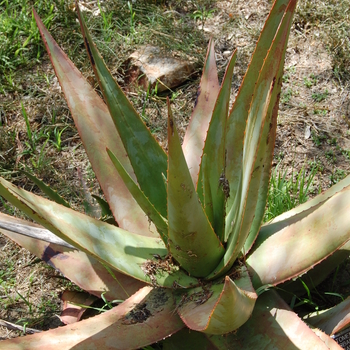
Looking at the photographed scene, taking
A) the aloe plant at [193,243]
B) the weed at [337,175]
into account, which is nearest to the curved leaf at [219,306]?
the aloe plant at [193,243]

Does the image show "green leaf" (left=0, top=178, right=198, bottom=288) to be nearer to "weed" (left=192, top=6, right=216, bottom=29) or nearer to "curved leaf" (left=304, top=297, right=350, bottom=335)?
"curved leaf" (left=304, top=297, right=350, bottom=335)

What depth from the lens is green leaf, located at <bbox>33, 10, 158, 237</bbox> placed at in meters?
1.86

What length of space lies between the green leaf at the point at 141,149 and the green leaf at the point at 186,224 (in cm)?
24

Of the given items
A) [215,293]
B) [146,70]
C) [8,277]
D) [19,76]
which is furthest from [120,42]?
[215,293]

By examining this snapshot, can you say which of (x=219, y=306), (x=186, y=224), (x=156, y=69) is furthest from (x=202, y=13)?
(x=219, y=306)

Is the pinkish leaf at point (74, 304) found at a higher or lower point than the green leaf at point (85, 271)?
lower

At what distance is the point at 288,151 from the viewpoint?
2.50m

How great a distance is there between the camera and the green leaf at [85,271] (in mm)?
1788

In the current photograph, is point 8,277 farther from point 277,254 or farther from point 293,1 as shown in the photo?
point 293,1

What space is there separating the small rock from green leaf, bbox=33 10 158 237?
93cm

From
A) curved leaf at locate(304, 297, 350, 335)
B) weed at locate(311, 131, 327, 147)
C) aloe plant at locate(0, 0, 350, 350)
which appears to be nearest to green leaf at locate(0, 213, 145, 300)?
aloe plant at locate(0, 0, 350, 350)

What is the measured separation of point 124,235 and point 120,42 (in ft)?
5.56

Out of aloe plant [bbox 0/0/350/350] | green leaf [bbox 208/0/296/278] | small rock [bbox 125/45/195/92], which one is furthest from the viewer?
small rock [bbox 125/45/195/92]

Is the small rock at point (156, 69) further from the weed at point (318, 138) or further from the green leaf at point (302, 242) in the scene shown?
the green leaf at point (302, 242)
